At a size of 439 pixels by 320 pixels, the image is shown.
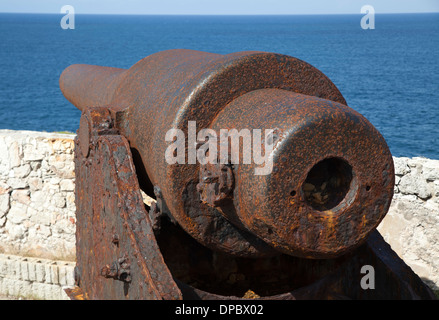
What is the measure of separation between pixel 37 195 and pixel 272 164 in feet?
14.4

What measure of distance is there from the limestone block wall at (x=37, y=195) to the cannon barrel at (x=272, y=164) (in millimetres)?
3053

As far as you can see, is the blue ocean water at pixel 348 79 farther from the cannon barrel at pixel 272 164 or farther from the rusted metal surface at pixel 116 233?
the cannon barrel at pixel 272 164

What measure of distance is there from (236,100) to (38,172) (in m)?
3.89

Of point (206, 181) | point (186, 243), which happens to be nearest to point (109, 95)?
point (186, 243)

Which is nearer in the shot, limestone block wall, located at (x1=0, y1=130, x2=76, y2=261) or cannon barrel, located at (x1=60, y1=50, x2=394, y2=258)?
cannon barrel, located at (x1=60, y1=50, x2=394, y2=258)

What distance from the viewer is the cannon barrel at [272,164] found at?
210cm

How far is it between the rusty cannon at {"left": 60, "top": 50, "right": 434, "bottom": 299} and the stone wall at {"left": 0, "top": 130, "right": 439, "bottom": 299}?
2180 mm

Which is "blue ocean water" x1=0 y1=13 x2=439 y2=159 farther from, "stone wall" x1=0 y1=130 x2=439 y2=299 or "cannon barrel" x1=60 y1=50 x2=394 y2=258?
"cannon barrel" x1=60 y1=50 x2=394 y2=258

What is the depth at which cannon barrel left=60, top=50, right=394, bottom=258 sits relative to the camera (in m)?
2.10
